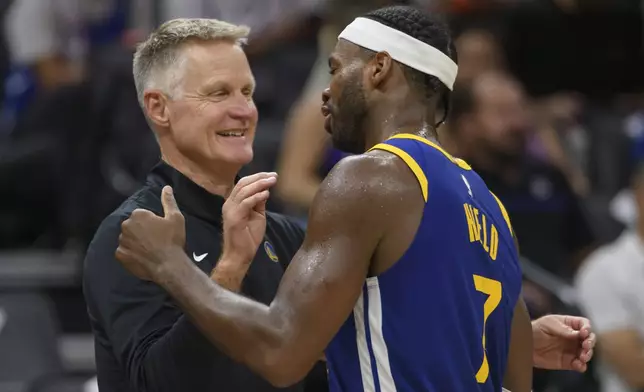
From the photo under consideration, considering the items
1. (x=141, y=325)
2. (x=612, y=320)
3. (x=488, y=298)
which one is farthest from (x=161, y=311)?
(x=612, y=320)

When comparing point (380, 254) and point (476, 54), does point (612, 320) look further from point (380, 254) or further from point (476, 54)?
point (380, 254)

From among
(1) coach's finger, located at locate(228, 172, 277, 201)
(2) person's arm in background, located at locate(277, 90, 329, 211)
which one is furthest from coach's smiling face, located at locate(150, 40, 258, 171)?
(2) person's arm in background, located at locate(277, 90, 329, 211)

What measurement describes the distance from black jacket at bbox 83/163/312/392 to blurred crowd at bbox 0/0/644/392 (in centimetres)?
229

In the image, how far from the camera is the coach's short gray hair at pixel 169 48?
393 cm

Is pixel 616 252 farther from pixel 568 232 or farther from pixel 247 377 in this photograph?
pixel 247 377

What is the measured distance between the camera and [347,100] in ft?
11.8

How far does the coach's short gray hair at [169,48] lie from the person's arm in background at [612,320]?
11.6 feet

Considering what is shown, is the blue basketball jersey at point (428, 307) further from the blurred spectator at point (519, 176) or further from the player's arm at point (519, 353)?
the blurred spectator at point (519, 176)

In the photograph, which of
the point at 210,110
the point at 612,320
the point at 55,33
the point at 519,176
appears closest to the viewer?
the point at 210,110

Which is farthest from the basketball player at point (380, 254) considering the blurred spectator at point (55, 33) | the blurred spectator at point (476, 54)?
the blurred spectator at point (55, 33)

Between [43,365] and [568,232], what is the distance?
3138mm

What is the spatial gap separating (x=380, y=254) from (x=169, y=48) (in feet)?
3.54

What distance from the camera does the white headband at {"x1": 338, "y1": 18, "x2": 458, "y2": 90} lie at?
3521 millimetres

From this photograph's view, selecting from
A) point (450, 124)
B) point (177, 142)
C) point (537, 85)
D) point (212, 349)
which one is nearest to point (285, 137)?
point (450, 124)
